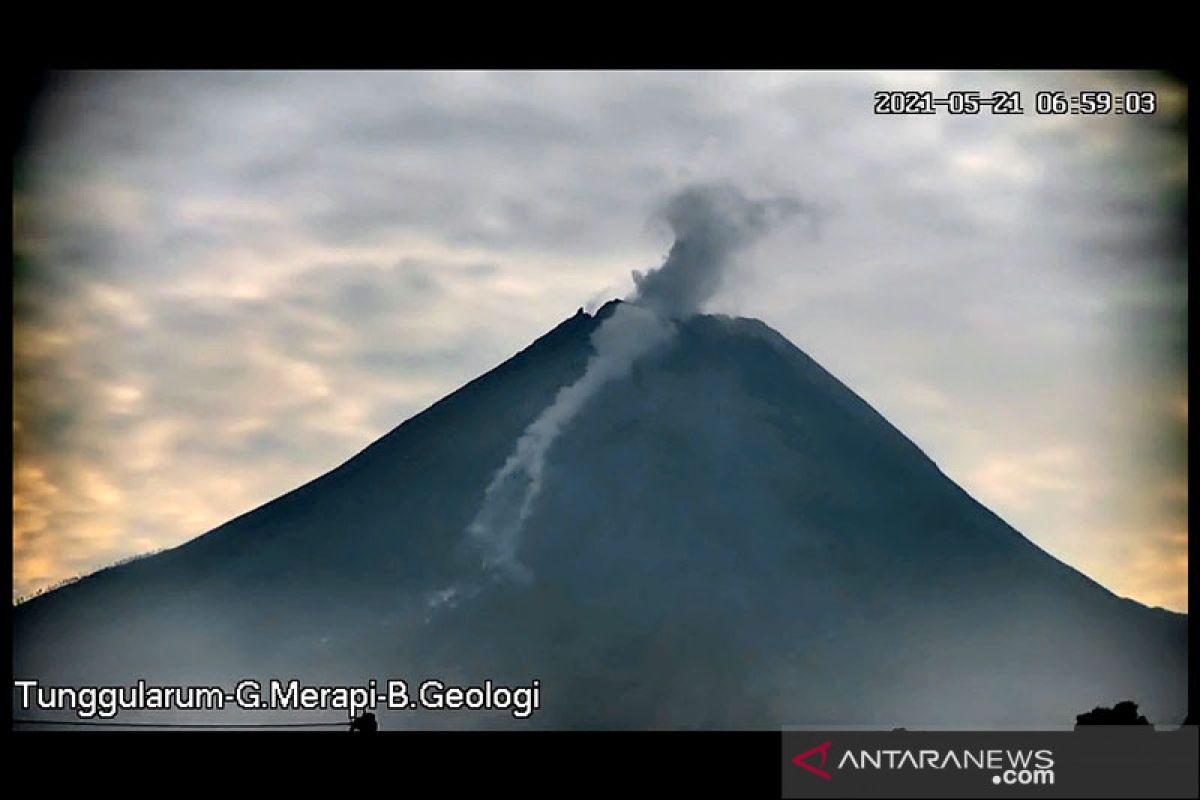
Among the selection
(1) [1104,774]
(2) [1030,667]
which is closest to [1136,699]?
(1) [1104,774]

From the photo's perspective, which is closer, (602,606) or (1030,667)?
(1030,667)

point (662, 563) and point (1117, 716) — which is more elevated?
point (662, 563)

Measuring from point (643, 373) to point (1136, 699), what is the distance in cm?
2987

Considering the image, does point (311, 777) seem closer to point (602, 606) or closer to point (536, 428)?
point (536, 428)

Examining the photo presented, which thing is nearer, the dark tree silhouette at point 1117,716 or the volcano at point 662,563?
the dark tree silhouette at point 1117,716

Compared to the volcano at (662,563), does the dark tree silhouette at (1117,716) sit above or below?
below

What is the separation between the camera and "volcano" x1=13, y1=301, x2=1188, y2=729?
2442 centimetres

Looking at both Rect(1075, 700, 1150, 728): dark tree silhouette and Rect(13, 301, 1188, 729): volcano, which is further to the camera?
Rect(13, 301, 1188, 729): volcano

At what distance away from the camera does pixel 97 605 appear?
585 inches

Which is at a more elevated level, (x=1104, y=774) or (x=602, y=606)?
(x=602, y=606)

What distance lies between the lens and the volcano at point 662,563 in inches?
961

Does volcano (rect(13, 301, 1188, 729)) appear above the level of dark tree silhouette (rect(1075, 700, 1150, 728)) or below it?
above

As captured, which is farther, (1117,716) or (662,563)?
(662,563)

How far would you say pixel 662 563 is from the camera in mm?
28484
